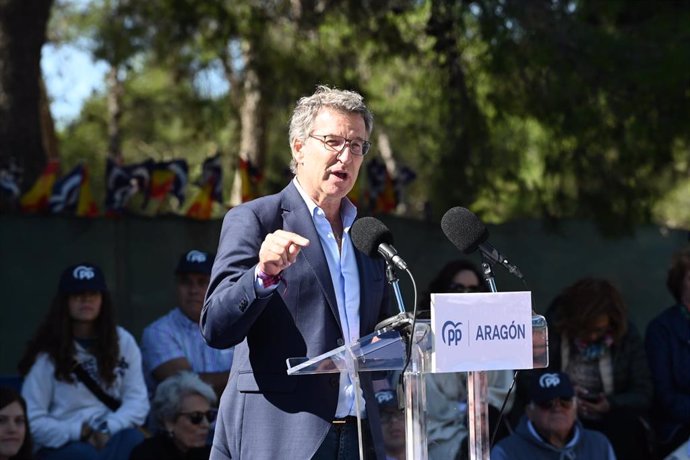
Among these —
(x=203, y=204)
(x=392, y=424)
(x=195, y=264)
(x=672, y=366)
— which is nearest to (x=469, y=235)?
(x=392, y=424)

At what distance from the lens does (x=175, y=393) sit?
218 inches

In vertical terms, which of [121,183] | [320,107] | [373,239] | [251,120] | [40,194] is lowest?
[373,239]

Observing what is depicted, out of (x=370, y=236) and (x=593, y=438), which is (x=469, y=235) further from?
(x=593, y=438)

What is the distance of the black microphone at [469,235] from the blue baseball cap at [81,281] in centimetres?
315

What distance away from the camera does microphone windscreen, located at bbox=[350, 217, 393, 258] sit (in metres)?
2.92

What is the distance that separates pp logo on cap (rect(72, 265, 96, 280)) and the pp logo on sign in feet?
11.1

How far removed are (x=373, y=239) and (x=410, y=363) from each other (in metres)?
0.34

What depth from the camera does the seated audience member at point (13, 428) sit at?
5172mm

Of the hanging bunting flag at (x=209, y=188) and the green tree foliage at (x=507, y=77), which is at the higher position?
the green tree foliage at (x=507, y=77)

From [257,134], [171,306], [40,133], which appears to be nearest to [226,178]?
[257,134]

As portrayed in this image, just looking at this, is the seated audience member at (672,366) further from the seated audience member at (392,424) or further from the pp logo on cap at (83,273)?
the pp logo on cap at (83,273)

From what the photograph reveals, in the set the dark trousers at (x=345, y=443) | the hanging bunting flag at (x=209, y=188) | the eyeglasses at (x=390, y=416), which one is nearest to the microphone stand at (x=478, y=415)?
the dark trousers at (x=345, y=443)

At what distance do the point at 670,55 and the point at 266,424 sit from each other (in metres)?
4.61

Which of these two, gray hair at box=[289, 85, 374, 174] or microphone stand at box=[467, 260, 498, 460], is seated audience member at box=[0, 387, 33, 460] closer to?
gray hair at box=[289, 85, 374, 174]
